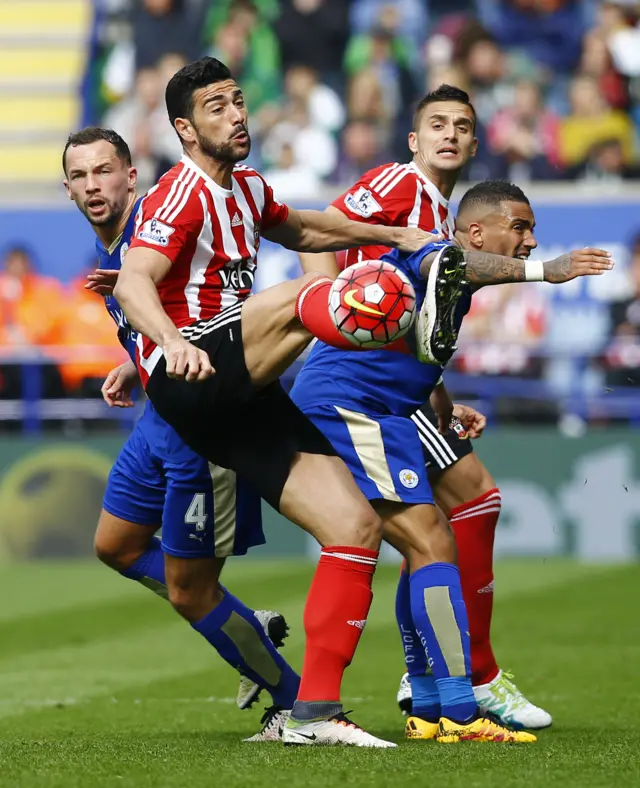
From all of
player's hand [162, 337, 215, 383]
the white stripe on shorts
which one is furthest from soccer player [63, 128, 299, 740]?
player's hand [162, 337, 215, 383]

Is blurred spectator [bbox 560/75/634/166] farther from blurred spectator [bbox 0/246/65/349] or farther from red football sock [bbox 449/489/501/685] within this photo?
red football sock [bbox 449/489/501/685]

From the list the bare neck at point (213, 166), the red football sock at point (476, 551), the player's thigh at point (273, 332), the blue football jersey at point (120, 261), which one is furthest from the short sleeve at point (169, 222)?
the red football sock at point (476, 551)

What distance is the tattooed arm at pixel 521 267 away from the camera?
4.85 m

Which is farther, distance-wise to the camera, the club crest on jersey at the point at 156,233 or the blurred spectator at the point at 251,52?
the blurred spectator at the point at 251,52

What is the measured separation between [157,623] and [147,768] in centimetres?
594

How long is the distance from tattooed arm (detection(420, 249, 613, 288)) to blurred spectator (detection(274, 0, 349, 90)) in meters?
13.1

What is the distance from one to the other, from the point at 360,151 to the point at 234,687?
32.5ft

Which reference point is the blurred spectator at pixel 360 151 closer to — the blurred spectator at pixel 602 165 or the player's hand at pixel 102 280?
the blurred spectator at pixel 602 165

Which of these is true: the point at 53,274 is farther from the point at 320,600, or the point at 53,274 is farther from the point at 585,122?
the point at 320,600

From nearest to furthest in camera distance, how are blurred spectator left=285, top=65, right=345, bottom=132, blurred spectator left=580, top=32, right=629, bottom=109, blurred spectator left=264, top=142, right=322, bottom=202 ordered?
1. blurred spectator left=264, top=142, right=322, bottom=202
2. blurred spectator left=580, top=32, right=629, bottom=109
3. blurred spectator left=285, top=65, right=345, bottom=132

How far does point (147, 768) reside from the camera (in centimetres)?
429

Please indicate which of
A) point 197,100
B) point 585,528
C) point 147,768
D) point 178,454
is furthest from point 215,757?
point 585,528

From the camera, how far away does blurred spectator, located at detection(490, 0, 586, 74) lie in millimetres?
17641

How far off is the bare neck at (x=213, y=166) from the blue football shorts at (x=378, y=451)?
2.88 ft
